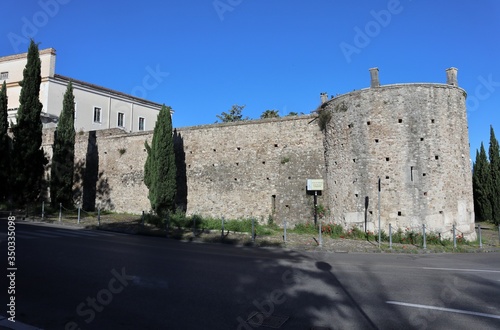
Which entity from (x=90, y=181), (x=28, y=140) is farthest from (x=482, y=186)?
(x=28, y=140)

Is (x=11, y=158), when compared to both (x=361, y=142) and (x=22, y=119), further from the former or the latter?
(x=361, y=142)

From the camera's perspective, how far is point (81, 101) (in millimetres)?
37156

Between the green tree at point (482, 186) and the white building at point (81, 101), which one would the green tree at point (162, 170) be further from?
the green tree at point (482, 186)

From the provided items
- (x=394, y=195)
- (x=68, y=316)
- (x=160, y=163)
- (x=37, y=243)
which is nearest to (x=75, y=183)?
(x=160, y=163)

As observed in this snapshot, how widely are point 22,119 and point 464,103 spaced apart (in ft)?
86.0

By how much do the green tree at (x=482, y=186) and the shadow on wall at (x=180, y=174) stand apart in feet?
81.3

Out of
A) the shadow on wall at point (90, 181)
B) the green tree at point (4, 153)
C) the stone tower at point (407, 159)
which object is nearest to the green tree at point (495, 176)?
the stone tower at point (407, 159)

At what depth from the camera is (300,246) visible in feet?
47.9

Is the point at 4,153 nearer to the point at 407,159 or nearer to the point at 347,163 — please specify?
the point at 347,163

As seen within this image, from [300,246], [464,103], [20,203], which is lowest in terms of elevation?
[300,246]

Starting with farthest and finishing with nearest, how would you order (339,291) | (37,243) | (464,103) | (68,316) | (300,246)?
(464,103) < (300,246) < (37,243) < (339,291) < (68,316)

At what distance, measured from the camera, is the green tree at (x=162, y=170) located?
2067 centimetres

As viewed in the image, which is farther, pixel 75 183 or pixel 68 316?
pixel 75 183

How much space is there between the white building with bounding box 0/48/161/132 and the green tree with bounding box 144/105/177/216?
46.1 feet
